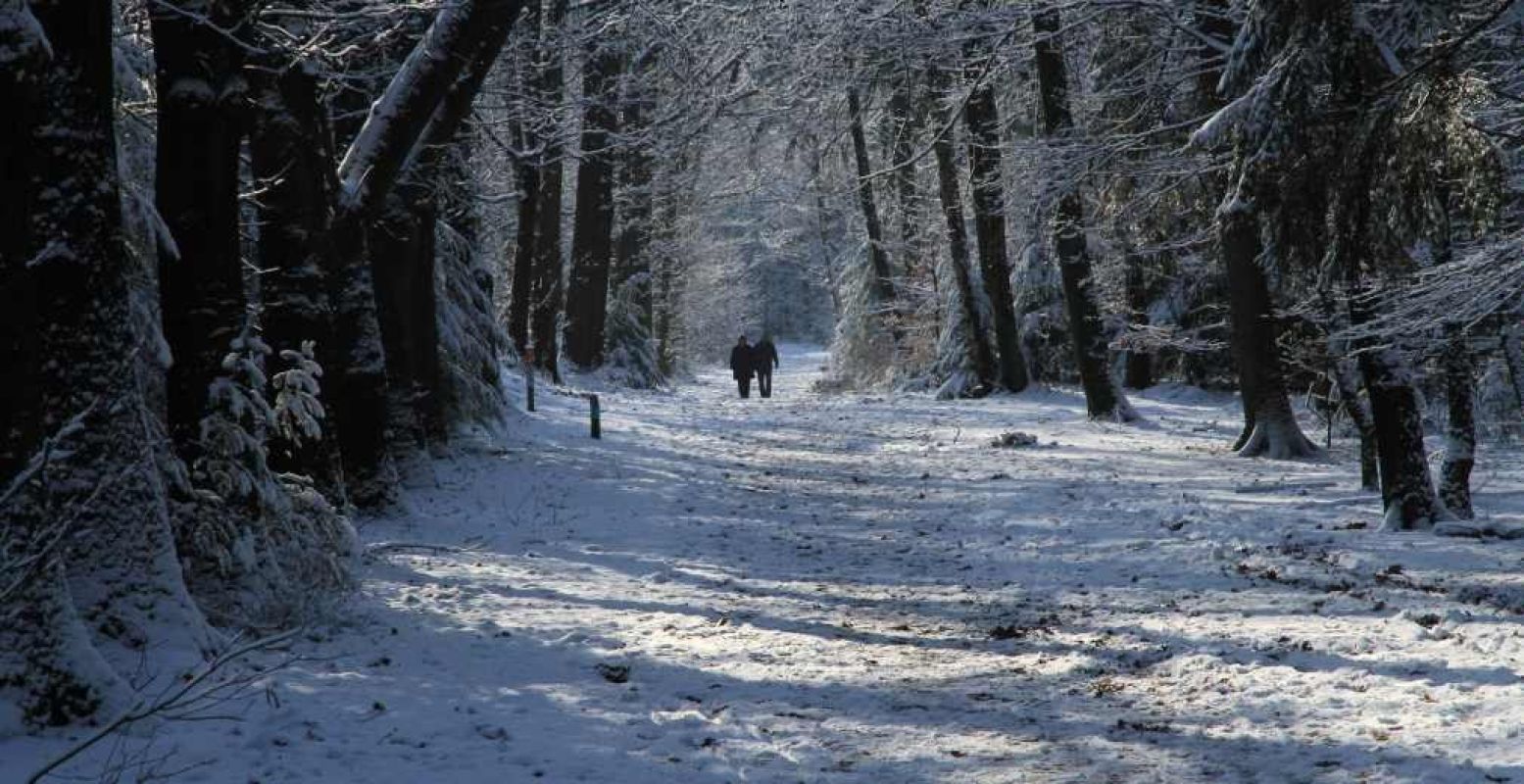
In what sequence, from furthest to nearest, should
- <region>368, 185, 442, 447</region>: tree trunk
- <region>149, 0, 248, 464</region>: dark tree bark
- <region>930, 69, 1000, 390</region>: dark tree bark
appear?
1. <region>930, 69, 1000, 390</region>: dark tree bark
2. <region>368, 185, 442, 447</region>: tree trunk
3. <region>149, 0, 248, 464</region>: dark tree bark

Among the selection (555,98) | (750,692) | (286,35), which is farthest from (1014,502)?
(555,98)

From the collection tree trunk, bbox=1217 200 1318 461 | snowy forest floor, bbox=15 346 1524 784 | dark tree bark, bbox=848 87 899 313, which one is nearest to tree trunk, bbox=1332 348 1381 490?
snowy forest floor, bbox=15 346 1524 784

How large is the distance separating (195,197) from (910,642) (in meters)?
4.83

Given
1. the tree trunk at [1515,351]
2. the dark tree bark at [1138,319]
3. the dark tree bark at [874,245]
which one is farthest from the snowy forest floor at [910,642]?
the dark tree bark at [874,245]

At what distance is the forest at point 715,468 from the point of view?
194 inches

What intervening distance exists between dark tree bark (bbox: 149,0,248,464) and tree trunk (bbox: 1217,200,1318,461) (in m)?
10.9

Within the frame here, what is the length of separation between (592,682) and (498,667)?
22.2 inches

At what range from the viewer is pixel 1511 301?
834 centimetres

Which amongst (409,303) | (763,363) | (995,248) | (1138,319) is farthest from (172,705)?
(763,363)

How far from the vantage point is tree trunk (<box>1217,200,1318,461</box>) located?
45.5ft

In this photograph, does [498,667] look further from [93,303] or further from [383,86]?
[383,86]

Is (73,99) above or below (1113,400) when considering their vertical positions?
above

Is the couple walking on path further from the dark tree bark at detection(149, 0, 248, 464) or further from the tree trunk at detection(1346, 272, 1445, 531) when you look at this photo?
the dark tree bark at detection(149, 0, 248, 464)

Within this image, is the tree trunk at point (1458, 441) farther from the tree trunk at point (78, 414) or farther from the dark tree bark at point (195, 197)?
the tree trunk at point (78, 414)
